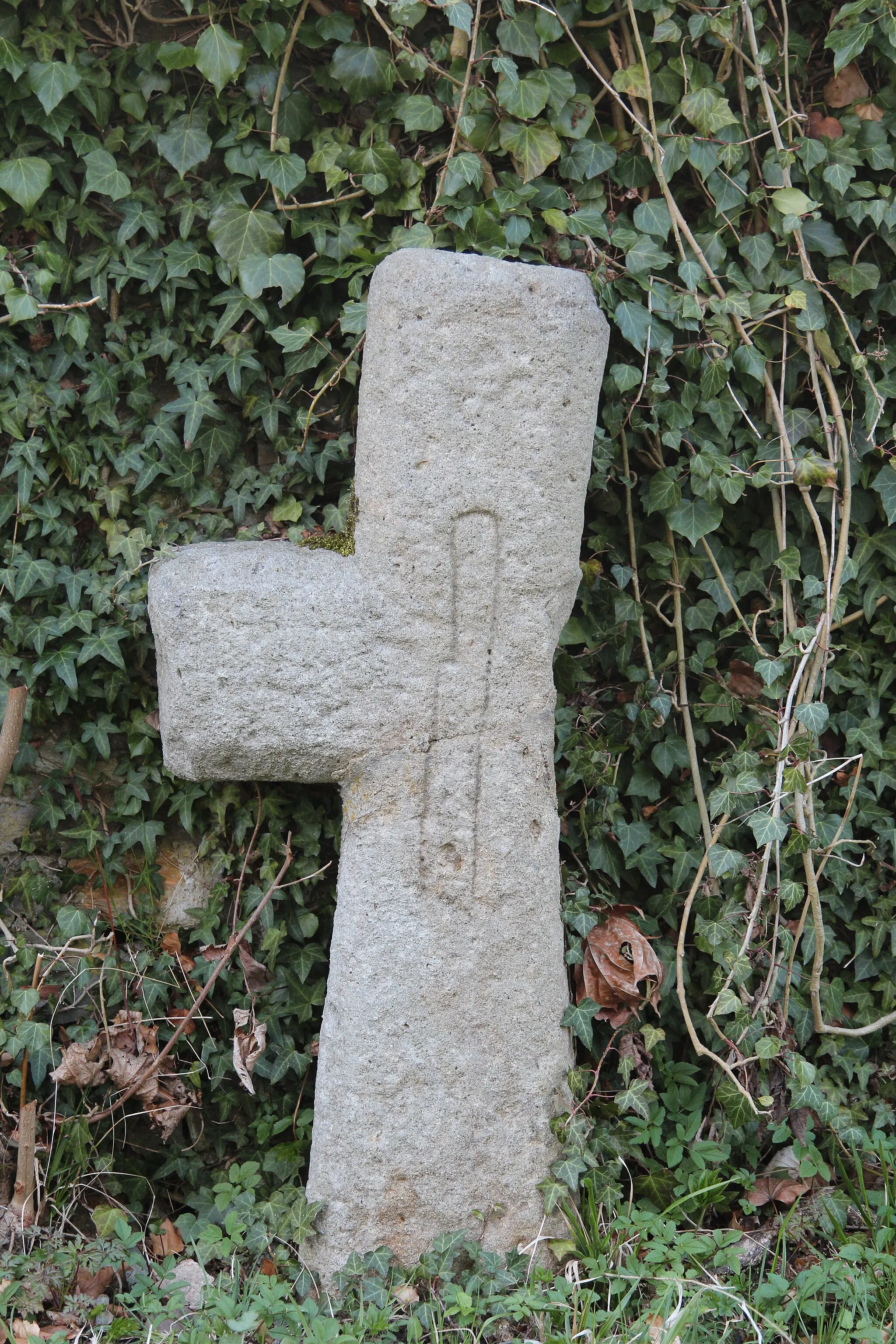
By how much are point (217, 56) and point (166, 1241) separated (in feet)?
8.53

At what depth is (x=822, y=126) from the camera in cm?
276

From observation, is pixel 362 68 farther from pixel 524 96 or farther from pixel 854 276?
pixel 854 276

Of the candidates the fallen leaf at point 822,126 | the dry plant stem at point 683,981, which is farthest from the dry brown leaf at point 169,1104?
the fallen leaf at point 822,126

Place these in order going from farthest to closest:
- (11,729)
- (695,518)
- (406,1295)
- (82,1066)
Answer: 1. (695,518)
2. (82,1066)
3. (11,729)
4. (406,1295)

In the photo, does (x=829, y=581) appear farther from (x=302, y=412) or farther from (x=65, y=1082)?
(x=65, y=1082)

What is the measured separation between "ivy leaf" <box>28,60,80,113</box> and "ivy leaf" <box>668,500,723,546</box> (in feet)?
5.37

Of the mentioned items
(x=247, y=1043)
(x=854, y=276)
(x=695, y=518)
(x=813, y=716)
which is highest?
(x=854, y=276)

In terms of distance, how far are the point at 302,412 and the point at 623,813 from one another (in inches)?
49.5

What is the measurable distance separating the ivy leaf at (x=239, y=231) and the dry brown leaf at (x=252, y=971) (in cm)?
157

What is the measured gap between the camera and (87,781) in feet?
8.77

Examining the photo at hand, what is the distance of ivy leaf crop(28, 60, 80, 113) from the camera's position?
2.39m

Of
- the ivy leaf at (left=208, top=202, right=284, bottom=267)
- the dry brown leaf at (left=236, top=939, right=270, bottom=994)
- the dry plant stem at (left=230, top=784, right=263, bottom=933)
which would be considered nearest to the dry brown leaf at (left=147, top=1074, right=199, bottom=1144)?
the dry brown leaf at (left=236, top=939, right=270, bottom=994)

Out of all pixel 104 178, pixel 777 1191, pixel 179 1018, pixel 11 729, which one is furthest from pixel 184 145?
pixel 777 1191

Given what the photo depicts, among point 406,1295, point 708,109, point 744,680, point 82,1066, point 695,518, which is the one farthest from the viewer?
point 744,680
